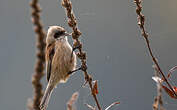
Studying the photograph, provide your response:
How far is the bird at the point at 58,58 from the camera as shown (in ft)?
4.17

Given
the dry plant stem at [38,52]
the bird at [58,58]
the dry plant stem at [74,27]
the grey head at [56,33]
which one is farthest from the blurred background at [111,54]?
the dry plant stem at [38,52]

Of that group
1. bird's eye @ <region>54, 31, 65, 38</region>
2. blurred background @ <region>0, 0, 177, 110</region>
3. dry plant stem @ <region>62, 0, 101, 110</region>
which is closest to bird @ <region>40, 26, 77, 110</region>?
bird's eye @ <region>54, 31, 65, 38</region>

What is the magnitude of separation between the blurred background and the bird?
0.14 m

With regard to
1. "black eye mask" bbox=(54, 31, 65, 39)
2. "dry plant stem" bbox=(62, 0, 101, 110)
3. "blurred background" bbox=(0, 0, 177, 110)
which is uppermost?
"dry plant stem" bbox=(62, 0, 101, 110)

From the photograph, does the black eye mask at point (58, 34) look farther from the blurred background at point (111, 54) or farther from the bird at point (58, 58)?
the blurred background at point (111, 54)

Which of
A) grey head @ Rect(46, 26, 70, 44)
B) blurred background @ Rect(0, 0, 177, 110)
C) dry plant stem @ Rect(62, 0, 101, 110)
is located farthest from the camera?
blurred background @ Rect(0, 0, 177, 110)

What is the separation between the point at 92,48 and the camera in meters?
2.78

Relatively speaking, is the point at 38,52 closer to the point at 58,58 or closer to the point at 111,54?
the point at 58,58

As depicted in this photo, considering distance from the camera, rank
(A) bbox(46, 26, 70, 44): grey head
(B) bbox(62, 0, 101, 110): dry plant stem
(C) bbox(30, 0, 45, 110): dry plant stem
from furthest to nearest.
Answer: (A) bbox(46, 26, 70, 44): grey head, (B) bbox(62, 0, 101, 110): dry plant stem, (C) bbox(30, 0, 45, 110): dry plant stem

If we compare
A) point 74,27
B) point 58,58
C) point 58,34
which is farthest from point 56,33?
point 74,27

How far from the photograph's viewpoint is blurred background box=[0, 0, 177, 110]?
1.95m

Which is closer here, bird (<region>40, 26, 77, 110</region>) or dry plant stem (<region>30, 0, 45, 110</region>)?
dry plant stem (<region>30, 0, 45, 110</region>)

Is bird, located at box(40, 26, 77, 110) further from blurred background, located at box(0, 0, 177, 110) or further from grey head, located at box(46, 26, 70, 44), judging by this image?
blurred background, located at box(0, 0, 177, 110)

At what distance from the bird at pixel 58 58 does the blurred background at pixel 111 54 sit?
0.14 meters
